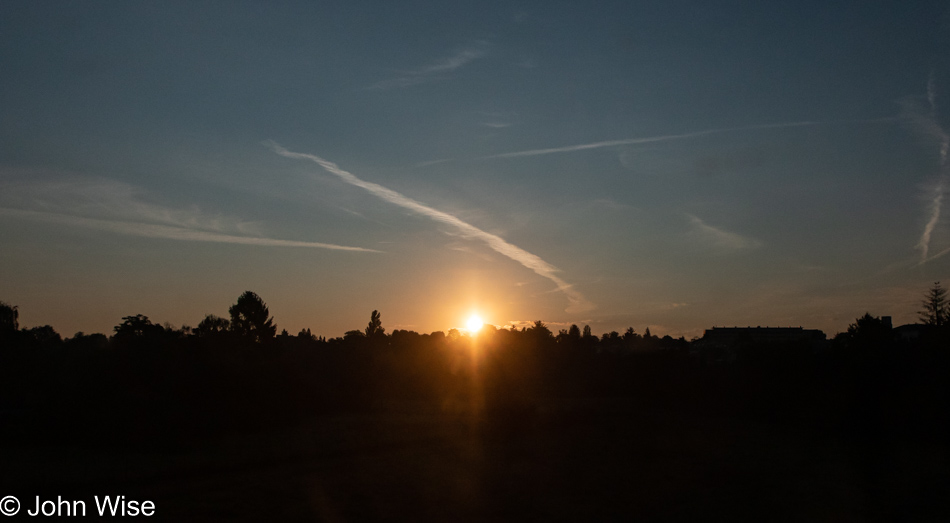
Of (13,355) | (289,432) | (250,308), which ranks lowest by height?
(289,432)

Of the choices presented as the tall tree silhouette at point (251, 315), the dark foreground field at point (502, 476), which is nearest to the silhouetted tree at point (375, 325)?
the tall tree silhouette at point (251, 315)

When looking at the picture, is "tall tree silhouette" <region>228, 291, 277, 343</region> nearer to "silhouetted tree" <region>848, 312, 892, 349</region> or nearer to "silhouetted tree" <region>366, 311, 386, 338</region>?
"silhouetted tree" <region>366, 311, 386, 338</region>

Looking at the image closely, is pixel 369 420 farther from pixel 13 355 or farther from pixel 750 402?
pixel 750 402

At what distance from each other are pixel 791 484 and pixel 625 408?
32426 millimetres

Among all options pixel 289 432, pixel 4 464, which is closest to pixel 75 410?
pixel 4 464

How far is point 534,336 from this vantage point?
288 ft

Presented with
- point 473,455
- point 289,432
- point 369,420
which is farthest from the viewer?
point 369,420

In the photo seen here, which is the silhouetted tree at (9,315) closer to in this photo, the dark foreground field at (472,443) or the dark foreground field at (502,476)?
the dark foreground field at (472,443)

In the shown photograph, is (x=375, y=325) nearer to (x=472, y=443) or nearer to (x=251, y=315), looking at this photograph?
(x=251, y=315)

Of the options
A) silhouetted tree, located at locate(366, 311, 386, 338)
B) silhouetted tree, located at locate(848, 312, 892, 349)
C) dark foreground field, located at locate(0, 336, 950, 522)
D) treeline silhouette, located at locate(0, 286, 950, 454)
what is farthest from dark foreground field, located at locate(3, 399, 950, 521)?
silhouetted tree, located at locate(366, 311, 386, 338)

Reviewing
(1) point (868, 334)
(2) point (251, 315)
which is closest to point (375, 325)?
(2) point (251, 315)

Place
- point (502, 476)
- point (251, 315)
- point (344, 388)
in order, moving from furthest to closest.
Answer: point (251, 315) < point (344, 388) < point (502, 476)

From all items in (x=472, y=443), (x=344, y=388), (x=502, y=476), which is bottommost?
(x=472, y=443)

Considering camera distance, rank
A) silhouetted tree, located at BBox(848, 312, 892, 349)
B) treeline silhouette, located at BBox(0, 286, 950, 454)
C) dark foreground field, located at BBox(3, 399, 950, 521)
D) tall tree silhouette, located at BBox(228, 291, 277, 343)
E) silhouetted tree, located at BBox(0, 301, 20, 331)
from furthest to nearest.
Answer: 1. tall tree silhouette, located at BBox(228, 291, 277, 343)
2. silhouetted tree, located at BBox(0, 301, 20, 331)
3. silhouetted tree, located at BBox(848, 312, 892, 349)
4. treeline silhouette, located at BBox(0, 286, 950, 454)
5. dark foreground field, located at BBox(3, 399, 950, 521)
